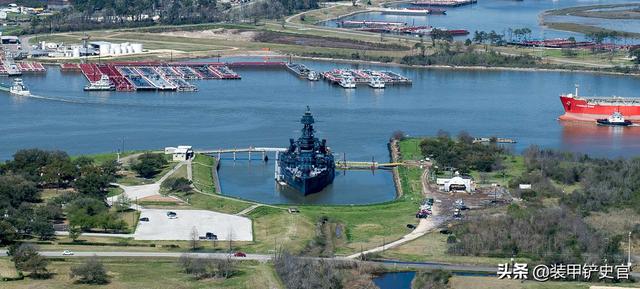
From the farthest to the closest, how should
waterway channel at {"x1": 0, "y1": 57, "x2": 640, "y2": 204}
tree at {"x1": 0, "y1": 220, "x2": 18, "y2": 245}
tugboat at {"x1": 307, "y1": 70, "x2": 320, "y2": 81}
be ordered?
tugboat at {"x1": 307, "y1": 70, "x2": 320, "y2": 81}
waterway channel at {"x1": 0, "y1": 57, "x2": 640, "y2": 204}
tree at {"x1": 0, "y1": 220, "x2": 18, "y2": 245}

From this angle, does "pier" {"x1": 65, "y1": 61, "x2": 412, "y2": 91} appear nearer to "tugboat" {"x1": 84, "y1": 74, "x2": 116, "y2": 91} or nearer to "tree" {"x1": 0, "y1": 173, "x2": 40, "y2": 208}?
"tugboat" {"x1": 84, "y1": 74, "x2": 116, "y2": 91}

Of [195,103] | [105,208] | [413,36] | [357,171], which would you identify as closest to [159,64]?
[195,103]

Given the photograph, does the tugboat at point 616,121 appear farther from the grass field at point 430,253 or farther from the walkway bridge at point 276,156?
the grass field at point 430,253

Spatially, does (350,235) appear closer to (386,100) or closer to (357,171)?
(357,171)

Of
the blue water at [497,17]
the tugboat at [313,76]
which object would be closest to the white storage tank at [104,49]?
the tugboat at [313,76]

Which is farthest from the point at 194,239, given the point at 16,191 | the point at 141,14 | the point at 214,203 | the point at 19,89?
the point at 141,14

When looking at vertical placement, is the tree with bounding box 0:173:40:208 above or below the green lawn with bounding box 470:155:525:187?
above

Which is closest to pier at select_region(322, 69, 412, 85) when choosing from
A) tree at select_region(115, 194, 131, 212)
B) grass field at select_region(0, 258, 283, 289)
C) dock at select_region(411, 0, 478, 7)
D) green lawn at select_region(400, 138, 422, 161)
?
green lawn at select_region(400, 138, 422, 161)
